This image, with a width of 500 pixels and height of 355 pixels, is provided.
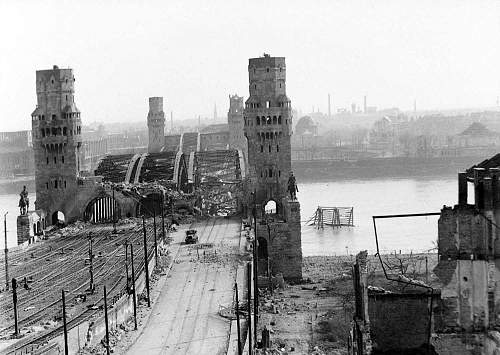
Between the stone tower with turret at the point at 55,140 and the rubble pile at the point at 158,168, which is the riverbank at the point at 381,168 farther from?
the stone tower with turret at the point at 55,140

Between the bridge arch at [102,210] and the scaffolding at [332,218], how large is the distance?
21278mm

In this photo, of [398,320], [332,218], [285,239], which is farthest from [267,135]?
[398,320]

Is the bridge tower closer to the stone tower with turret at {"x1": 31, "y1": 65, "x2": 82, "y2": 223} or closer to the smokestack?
the stone tower with turret at {"x1": 31, "y1": 65, "x2": 82, "y2": 223}

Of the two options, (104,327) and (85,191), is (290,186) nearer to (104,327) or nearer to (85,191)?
(85,191)

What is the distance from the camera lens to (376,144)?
187 m

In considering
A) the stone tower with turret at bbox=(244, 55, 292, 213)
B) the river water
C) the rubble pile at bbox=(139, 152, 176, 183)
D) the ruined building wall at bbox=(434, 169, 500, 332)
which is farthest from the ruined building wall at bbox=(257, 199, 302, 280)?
the ruined building wall at bbox=(434, 169, 500, 332)

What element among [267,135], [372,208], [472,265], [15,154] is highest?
[267,135]

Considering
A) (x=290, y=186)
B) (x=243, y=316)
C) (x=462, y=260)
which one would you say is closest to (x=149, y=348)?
(x=243, y=316)

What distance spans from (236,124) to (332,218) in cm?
2791

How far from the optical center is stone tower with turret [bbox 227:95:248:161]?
4112 inches

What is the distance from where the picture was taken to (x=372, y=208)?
89.4m

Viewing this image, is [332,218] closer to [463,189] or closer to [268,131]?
[268,131]

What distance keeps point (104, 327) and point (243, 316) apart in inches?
245

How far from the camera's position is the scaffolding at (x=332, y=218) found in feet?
262
